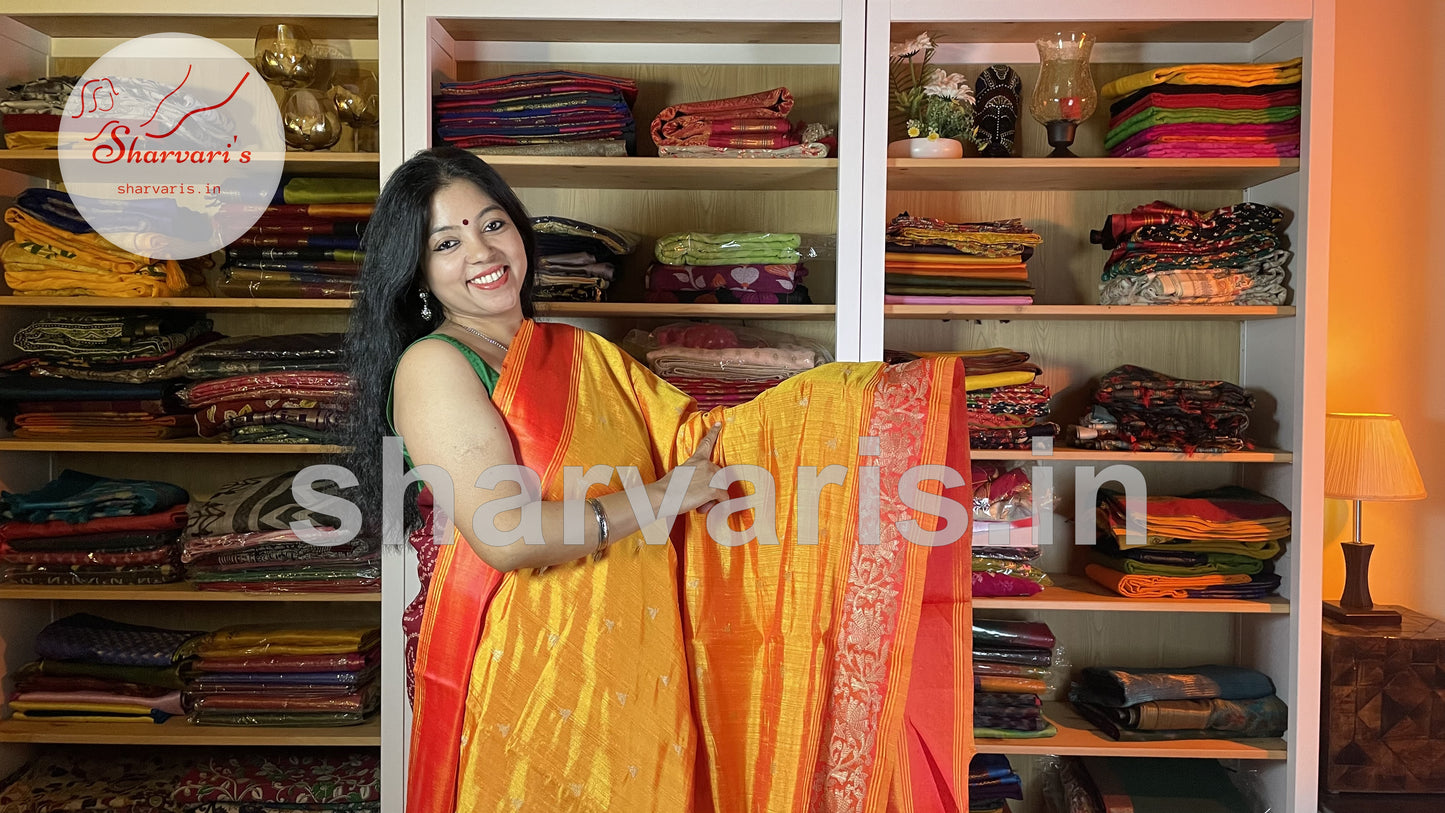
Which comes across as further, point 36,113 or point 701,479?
point 36,113

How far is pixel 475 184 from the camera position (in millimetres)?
1545

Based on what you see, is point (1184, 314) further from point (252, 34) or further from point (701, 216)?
point (252, 34)

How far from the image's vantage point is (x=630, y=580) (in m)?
1.51

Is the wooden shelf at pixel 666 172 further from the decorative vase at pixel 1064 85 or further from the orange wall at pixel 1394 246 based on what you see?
the orange wall at pixel 1394 246

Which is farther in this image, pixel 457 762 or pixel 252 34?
pixel 252 34

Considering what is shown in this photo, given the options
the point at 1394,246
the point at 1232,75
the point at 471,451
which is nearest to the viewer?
the point at 471,451

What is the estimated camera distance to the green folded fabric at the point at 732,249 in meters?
2.56

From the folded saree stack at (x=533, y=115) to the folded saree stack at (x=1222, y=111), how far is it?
50.8 inches

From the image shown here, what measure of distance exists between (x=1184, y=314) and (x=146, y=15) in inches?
102

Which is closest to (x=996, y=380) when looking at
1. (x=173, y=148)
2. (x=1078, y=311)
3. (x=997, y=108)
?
(x=1078, y=311)

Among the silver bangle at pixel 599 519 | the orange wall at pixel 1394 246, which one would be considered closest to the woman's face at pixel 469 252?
the silver bangle at pixel 599 519

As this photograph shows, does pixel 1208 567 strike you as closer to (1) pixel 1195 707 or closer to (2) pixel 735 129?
(1) pixel 1195 707

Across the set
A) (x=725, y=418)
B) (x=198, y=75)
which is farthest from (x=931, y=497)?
(x=198, y=75)

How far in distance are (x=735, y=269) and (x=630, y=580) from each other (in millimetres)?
1226
